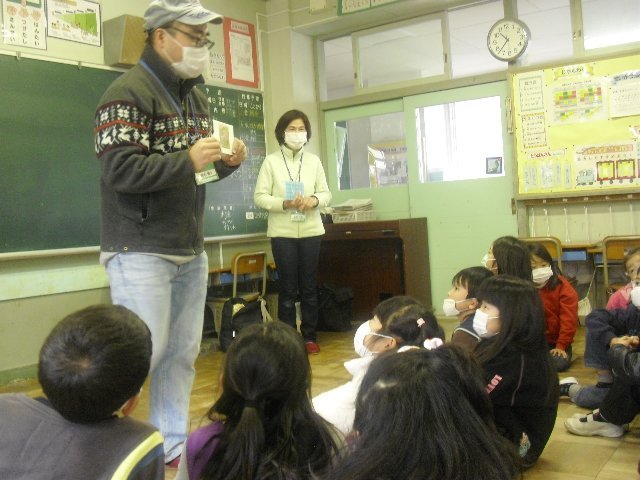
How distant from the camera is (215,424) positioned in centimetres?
118

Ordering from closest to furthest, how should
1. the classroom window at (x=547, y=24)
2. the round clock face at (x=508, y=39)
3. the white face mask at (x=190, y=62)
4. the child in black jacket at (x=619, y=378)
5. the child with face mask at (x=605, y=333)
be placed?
the white face mask at (x=190, y=62) < the child in black jacket at (x=619, y=378) < the child with face mask at (x=605, y=333) < the round clock face at (x=508, y=39) < the classroom window at (x=547, y=24)

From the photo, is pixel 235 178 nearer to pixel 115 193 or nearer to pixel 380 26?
pixel 380 26

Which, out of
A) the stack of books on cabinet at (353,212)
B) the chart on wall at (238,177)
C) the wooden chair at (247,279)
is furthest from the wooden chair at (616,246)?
the chart on wall at (238,177)

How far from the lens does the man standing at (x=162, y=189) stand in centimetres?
171

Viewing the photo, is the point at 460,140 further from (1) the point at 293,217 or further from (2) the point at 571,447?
(2) the point at 571,447

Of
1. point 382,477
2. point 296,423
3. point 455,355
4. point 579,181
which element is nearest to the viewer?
point 382,477

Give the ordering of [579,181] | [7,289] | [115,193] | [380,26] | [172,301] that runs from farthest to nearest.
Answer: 1. [380,26]
2. [579,181]
3. [7,289]
4. [172,301]
5. [115,193]

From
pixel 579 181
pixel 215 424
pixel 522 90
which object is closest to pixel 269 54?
pixel 522 90

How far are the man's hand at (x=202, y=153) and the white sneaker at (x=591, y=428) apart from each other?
1610mm

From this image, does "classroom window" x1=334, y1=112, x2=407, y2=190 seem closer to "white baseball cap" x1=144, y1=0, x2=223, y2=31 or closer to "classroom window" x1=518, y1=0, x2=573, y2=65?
"classroom window" x1=518, y1=0, x2=573, y2=65

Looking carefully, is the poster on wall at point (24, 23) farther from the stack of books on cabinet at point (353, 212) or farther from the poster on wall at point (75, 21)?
the stack of books on cabinet at point (353, 212)

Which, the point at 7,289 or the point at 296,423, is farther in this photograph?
the point at 7,289

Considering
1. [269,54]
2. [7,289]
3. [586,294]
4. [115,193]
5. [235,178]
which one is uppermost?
[269,54]

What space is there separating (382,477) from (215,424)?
492 millimetres
